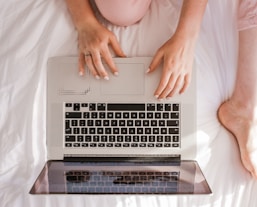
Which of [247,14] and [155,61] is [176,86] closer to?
[155,61]

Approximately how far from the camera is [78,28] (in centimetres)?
94

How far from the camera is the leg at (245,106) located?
0.90 meters

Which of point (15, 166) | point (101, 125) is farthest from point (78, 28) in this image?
point (15, 166)

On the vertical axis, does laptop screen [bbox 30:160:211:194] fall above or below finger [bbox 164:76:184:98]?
below

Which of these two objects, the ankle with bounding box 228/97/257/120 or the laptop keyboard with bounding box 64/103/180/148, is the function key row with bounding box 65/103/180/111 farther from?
the ankle with bounding box 228/97/257/120

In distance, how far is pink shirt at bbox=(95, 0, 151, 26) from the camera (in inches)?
35.2

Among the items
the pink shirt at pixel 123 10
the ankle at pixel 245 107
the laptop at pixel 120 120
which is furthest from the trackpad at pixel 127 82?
the ankle at pixel 245 107

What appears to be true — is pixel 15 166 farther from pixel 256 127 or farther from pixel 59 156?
pixel 256 127

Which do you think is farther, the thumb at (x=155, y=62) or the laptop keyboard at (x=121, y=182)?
the thumb at (x=155, y=62)

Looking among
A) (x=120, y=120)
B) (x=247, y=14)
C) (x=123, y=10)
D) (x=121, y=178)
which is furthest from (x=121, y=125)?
(x=247, y=14)

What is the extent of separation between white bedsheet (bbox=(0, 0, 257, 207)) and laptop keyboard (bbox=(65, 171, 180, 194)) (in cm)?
9

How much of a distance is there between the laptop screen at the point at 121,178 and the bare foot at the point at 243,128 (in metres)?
0.12

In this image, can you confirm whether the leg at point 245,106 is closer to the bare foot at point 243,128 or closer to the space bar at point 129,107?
the bare foot at point 243,128

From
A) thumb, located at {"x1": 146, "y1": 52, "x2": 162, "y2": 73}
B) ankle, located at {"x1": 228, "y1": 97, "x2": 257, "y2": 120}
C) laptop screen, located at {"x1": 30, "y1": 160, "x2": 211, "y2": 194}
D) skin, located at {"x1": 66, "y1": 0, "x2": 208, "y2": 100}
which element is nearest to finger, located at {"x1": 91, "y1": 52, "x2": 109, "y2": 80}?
skin, located at {"x1": 66, "y1": 0, "x2": 208, "y2": 100}
